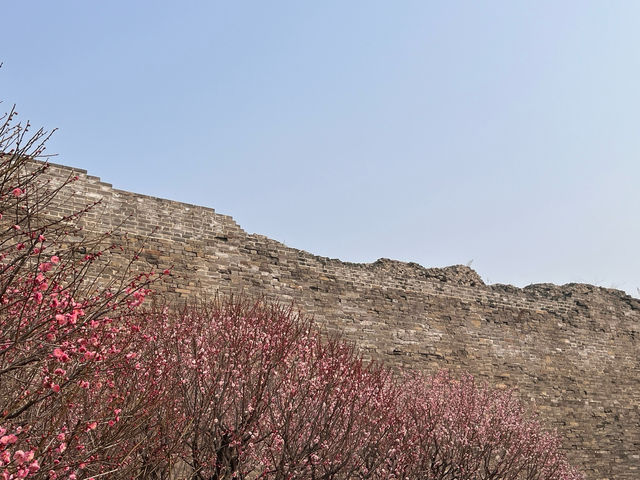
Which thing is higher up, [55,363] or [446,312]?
[446,312]

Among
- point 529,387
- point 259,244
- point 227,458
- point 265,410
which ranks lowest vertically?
point 227,458

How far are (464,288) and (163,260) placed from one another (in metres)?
10.6

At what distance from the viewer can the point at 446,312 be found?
19531mm

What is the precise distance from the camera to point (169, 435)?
6582mm

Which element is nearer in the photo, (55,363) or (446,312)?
(55,363)

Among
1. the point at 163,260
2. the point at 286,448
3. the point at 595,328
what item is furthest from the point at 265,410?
the point at 595,328

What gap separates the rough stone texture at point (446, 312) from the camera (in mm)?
14320

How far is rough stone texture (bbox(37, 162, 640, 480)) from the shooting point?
564 inches

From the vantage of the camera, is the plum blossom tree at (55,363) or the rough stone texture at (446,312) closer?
the plum blossom tree at (55,363)

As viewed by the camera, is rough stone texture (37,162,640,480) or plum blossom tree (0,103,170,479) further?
rough stone texture (37,162,640,480)

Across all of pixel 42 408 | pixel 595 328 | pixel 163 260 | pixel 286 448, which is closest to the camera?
pixel 42 408

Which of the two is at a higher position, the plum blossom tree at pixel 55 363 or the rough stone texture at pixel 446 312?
the rough stone texture at pixel 446 312

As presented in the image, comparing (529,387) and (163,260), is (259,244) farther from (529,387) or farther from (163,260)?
(529,387)

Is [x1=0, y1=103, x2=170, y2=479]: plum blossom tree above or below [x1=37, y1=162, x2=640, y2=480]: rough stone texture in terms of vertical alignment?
below
